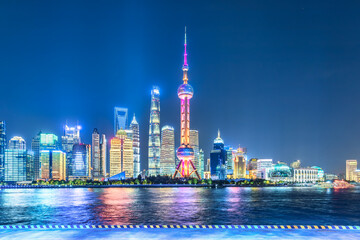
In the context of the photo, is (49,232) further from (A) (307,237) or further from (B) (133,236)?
(A) (307,237)

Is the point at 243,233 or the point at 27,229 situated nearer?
the point at 243,233

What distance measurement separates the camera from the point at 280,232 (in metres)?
24.3

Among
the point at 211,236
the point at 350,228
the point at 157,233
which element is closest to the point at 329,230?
the point at 350,228

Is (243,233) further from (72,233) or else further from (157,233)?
(72,233)

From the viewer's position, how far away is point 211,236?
2309cm

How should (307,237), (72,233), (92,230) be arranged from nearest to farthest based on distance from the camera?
(307,237)
(72,233)
(92,230)

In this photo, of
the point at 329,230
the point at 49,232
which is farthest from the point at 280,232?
the point at 49,232

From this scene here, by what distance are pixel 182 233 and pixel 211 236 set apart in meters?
2.08

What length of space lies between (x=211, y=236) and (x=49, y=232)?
→ 37.7ft

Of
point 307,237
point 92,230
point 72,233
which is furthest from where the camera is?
point 92,230

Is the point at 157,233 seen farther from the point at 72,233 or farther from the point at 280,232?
the point at 280,232

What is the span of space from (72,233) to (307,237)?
624 inches

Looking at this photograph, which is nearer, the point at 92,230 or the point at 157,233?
the point at 157,233

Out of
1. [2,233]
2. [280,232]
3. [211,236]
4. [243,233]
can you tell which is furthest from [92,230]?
[280,232]
